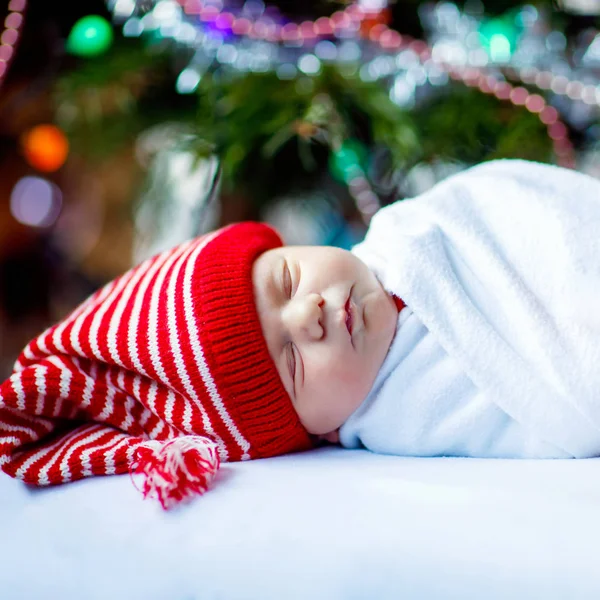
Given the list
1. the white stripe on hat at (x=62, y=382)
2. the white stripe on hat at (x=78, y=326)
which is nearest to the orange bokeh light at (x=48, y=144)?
the white stripe on hat at (x=78, y=326)

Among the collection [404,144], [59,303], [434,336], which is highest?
[404,144]

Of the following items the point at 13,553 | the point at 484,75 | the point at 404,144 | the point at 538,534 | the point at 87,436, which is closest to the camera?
the point at 538,534

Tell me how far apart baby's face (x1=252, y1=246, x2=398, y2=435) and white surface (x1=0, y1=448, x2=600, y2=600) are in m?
0.10

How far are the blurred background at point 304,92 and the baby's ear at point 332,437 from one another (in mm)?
499

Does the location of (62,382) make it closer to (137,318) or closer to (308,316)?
(137,318)

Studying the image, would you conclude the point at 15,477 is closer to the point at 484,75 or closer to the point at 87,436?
the point at 87,436

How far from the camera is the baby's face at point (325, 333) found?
73 centimetres

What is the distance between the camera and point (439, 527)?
1.68ft

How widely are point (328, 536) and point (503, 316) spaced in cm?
34

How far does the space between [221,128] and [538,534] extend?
873 mm

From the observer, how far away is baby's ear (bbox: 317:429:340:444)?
2.65 feet

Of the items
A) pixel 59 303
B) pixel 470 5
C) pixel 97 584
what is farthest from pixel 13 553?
pixel 59 303

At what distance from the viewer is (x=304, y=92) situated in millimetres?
1091

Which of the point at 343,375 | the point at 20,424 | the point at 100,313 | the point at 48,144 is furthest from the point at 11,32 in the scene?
the point at 343,375
